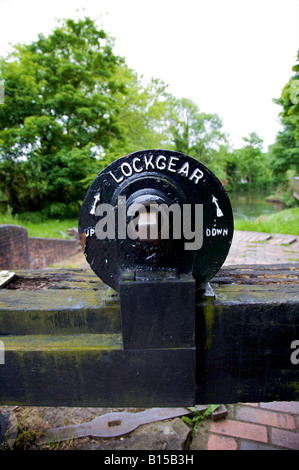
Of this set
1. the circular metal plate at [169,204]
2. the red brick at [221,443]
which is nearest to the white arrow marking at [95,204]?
the circular metal plate at [169,204]

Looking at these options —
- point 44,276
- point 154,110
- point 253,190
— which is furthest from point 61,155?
point 253,190

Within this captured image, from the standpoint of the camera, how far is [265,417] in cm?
201

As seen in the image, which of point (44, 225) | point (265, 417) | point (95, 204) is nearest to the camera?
point (95, 204)

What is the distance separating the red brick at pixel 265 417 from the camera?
194 cm

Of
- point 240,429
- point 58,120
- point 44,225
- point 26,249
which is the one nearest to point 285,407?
point 240,429

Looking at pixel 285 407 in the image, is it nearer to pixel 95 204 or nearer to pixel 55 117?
pixel 95 204

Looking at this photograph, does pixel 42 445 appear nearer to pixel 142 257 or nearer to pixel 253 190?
pixel 142 257

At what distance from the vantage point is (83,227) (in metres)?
1.41

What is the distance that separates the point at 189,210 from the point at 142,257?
0.98 feet

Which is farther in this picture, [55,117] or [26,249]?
[55,117]

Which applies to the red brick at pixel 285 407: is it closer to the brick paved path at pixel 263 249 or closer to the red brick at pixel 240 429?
the red brick at pixel 240 429

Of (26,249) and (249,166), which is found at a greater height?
(249,166)

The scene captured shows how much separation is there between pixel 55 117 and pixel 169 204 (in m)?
12.9

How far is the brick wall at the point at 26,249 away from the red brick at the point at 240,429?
4804mm
